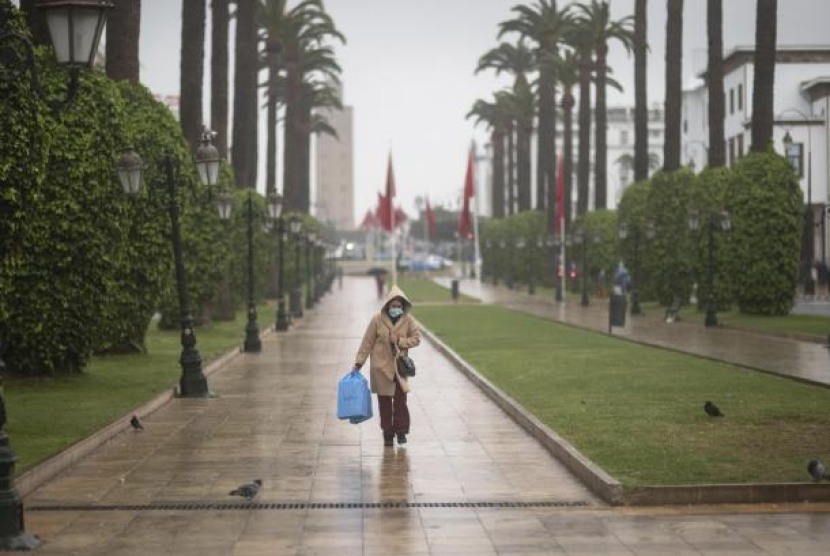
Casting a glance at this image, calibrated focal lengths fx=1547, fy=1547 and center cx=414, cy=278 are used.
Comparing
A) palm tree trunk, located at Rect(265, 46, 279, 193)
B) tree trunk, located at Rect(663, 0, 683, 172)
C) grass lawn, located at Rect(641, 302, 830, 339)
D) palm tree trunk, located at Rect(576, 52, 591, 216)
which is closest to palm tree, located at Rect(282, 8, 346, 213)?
palm tree trunk, located at Rect(265, 46, 279, 193)

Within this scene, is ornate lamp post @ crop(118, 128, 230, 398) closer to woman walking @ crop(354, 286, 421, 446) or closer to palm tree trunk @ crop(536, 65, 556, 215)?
woman walking @ crop(354, 286, 421, 446)

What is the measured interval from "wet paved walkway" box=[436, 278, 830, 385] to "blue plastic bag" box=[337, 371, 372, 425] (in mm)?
8941

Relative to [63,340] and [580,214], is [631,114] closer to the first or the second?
[580,214]

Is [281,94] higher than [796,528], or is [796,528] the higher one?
[281,94]

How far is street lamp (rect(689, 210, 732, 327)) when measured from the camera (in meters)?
42.6

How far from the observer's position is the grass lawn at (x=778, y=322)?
1480 inches

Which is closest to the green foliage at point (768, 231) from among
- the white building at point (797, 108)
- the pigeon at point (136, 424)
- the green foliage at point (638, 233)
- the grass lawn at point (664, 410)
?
the green foliage at point (638, 233)

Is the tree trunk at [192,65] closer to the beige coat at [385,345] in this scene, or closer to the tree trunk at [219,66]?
the tree trunk at [219,66]

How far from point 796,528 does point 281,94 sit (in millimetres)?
71952

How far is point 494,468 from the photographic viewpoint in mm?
14398

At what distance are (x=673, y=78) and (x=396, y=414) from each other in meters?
41.7

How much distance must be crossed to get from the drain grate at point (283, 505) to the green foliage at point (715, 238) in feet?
106

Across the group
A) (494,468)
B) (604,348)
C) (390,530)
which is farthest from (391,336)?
(604,348)

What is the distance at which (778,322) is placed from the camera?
42.1 m
